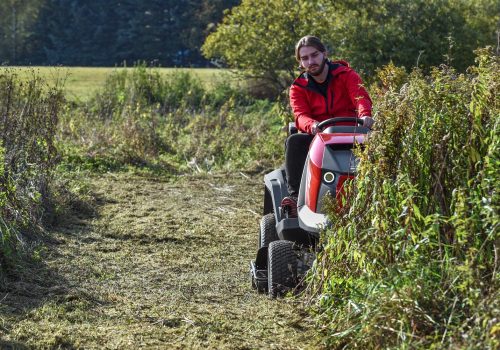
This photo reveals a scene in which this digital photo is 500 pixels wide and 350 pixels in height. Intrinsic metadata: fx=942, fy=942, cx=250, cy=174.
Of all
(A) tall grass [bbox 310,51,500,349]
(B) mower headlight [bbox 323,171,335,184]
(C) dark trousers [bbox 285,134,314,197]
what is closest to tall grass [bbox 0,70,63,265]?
(C) dark trousers [bbox 285,134,314,197]

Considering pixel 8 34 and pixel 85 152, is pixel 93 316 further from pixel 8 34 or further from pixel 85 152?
pixel 8 34

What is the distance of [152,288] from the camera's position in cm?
655

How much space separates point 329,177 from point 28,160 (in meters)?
4.10

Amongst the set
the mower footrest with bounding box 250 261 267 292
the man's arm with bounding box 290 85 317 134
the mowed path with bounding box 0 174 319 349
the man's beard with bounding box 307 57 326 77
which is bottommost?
the mowed path with bounding box 0 174 319 349

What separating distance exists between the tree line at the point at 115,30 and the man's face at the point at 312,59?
48809mm

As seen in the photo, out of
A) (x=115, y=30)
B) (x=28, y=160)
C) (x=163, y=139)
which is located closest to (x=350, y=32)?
(x=163, y=139)

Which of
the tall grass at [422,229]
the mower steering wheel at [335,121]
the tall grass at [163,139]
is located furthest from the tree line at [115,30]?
the tall grass at [422,229]

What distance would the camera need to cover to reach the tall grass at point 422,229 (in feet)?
14.0

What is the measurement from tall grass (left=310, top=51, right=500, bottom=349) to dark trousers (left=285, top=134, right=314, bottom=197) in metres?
1.12

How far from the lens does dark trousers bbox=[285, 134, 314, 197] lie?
6.43 m

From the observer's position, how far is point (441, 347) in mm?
4020

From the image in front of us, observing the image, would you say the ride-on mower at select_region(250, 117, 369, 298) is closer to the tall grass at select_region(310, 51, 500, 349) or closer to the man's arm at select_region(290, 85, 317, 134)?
the man's arm at select_region(290, 85, 317, 134)

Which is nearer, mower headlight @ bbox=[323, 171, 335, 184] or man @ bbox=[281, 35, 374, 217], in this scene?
mower headlight @ bbox=[323, 171, 335, 184]

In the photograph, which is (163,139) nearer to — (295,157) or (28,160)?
(28,160)
